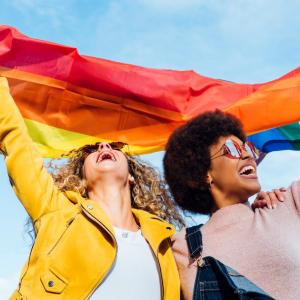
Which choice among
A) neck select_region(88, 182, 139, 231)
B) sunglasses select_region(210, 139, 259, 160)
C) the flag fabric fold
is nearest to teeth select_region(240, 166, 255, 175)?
sunglasses select_region(210, 139, 259, 160)

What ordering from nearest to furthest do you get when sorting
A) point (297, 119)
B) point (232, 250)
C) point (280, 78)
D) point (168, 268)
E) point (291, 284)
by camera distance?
1. point (291, 284)
2. point (232, 250)
3. point (168, 268)
4. point (297, 119)
5. point (280, 78)

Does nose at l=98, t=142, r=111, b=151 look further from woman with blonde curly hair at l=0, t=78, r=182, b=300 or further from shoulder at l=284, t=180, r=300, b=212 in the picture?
shoulder at l=284, t=180, r=300, b=212

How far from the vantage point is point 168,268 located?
4195 millimetres

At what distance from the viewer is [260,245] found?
12.0 ft

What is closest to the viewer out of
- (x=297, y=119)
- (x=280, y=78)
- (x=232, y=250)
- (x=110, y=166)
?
(x=232, y=250)

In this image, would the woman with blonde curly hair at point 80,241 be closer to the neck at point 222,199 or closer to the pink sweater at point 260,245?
the pink sweater at point 260,245

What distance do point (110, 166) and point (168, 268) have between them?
134 cm

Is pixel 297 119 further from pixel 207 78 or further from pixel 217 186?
pixel 217 186

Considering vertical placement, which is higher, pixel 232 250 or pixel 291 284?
pixel 232 250

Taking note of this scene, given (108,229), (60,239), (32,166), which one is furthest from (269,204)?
(32,166)

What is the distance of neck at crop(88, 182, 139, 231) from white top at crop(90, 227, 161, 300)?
37cm

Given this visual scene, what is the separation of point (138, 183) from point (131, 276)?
70.6 inches

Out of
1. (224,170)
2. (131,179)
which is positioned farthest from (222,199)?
(131,179)

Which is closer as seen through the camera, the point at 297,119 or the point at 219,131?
the point at 219,131
